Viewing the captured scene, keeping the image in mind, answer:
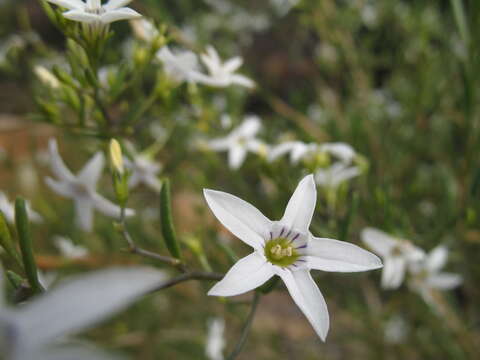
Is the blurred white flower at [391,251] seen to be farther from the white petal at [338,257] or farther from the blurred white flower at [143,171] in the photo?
the blurred white flower at [143,171]

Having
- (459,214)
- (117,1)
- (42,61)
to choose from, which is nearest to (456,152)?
(459,214)

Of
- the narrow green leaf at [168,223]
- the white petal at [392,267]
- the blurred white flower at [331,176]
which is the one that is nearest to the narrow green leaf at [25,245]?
the narrow green leaf at [168,223]

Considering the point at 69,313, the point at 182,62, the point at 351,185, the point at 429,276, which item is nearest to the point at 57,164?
the point at 182,62

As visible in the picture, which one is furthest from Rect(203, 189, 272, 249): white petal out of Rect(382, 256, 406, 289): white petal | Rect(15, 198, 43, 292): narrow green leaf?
Rect(382, 256, 406, 289): white petal

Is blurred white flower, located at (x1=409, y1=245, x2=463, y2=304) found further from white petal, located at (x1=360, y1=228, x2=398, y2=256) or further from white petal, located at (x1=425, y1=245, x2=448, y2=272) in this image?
white petal, located at (x1=360, y1=228, x2=398, y2=256)

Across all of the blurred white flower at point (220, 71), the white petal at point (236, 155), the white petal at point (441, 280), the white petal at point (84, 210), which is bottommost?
the white petal at point (441, 280)

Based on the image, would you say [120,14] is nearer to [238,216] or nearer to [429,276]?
[238,216]
